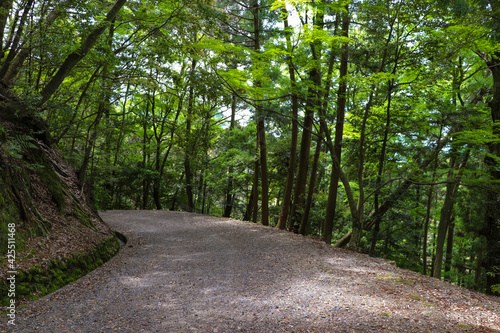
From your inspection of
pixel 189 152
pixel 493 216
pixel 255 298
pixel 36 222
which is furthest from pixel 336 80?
pixel 189 152

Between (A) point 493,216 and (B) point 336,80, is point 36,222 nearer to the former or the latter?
(B) point 336,80

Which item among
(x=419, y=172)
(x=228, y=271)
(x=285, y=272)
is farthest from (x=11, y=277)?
(x=419, y=172)

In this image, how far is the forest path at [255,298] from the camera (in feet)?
11.7

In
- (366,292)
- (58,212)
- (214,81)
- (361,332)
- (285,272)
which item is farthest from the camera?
(214,81)

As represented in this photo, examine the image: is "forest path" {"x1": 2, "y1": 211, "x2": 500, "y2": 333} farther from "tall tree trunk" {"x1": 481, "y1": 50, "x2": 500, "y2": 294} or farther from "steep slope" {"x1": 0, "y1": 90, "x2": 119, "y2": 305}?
"tall tree trunk" {"x1": 481, "y1": 50, "x2": 500, "y2": 294}

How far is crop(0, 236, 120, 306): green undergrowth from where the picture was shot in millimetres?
3973

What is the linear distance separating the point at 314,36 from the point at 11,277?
735 cm

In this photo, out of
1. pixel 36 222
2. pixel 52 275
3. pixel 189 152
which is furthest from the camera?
pixel 189 152

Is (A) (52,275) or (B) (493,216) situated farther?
(B) (493,216)

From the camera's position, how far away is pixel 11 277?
387 centimetres

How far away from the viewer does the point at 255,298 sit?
14.7 ft

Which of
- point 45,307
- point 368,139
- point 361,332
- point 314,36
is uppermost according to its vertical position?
point 314,36

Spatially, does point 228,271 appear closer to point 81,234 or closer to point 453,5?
point 81,234

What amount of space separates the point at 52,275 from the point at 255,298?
3.17 meters
